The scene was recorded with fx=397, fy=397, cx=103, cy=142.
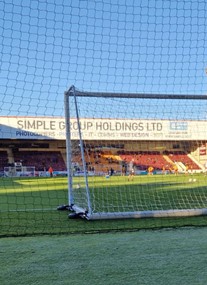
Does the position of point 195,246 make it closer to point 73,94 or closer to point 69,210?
point 69,210

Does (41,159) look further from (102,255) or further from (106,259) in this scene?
(106,259)

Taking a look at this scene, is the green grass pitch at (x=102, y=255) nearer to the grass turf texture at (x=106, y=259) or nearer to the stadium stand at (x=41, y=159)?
the grass turf texture at (x=106, y=259)

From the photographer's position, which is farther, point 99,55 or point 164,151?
point 164,151

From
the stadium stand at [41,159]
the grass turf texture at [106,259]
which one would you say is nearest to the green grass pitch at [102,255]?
the grass turf texture at [106,259]

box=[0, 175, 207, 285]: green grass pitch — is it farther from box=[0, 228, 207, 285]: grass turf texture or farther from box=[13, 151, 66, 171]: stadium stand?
box=[13, 151, 66, 171]: stadium stand

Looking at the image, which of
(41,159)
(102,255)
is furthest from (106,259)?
(41,159)

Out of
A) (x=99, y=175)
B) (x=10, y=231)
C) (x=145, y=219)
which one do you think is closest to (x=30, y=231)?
(x=10, y=231)

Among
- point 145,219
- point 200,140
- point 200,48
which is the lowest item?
point 145,219

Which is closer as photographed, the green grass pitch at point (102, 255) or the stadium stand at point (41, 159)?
the green grass pitch at point (102, 255)

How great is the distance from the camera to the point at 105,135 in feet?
77.3

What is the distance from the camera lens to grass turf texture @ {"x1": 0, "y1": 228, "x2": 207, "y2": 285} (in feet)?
9.25

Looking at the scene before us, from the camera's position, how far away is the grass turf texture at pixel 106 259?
2.82 metres

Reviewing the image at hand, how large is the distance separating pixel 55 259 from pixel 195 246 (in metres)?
1.37

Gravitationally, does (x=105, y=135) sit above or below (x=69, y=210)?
above
